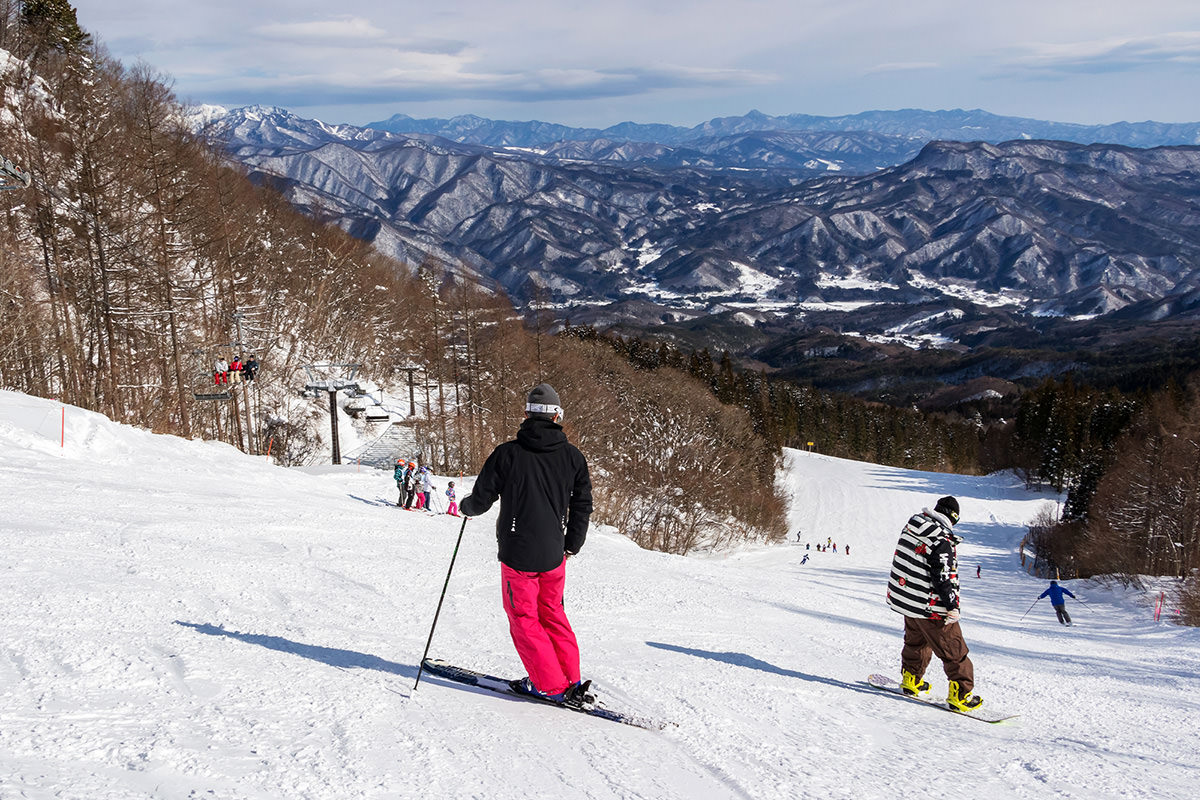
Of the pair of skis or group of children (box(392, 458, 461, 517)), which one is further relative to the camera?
group of children (box(392, 458, 461, 517))

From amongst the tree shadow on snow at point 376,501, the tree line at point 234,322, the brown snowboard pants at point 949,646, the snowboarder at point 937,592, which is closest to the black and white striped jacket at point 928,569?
the snowboarder at point 937,592

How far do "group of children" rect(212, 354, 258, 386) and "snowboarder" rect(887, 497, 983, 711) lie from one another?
2470cm

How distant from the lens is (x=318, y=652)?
20.2ft

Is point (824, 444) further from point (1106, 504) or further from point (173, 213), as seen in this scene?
point (173, 213)

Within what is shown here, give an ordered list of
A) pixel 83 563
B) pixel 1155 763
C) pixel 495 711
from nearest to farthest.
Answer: pixel 495 711
pixel 1155 763
pixel 83 563

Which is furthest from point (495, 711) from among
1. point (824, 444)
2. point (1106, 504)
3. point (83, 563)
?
point (824, 444)

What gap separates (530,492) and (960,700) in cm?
431

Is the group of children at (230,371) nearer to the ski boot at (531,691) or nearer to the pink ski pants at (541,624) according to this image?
the ski boot at (531,691)

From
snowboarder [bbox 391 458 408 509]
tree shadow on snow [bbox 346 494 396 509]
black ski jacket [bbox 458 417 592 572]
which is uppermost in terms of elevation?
black ski jacket [bbox 458 417 592 572]

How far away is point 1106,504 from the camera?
54906mm

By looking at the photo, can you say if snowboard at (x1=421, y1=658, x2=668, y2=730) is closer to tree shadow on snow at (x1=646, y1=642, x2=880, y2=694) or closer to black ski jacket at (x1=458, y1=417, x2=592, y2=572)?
black ski jacket at (x1=458, y1=417, x2=592, y2=572)

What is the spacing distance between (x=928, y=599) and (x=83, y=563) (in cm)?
825

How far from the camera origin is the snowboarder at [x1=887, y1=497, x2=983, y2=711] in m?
6.65

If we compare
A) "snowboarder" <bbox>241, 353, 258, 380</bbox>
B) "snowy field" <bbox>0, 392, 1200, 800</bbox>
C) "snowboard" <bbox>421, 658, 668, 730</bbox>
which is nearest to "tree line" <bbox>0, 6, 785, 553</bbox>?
"snowboarder" <bbox>241, 353, 258, 380</bbox>
